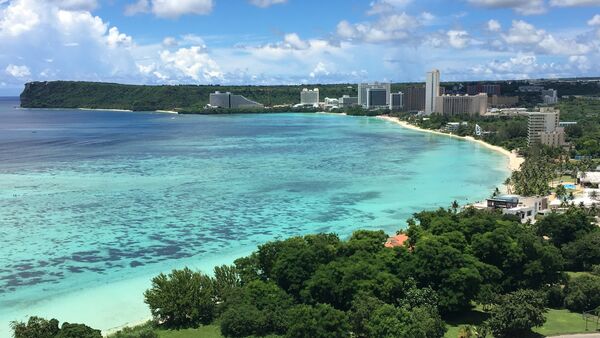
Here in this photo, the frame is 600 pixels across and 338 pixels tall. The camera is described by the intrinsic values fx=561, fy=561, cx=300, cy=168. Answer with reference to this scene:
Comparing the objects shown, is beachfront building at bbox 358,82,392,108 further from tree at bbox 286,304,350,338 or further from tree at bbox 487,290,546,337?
tree at bbox 286,304,350,338

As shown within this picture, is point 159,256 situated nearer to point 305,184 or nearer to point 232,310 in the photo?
point 232,310

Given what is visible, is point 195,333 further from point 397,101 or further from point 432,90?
point 397,101

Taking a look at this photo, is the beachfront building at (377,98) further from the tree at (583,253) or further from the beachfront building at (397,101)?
the tree at (583,253)

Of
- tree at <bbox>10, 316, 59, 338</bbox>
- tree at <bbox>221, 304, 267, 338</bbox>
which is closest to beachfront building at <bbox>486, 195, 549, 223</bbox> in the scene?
tree at <bbox>221, 304, 267, 338</bbox>

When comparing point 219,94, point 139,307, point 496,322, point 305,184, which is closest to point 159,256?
point 139,307

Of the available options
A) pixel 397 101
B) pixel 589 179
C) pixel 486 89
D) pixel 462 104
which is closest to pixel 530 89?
pixel 486 89

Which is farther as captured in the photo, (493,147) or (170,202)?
(493,147)
